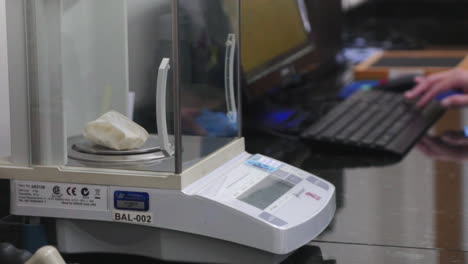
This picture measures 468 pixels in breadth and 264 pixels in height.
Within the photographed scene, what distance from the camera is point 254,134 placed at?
1.62 m

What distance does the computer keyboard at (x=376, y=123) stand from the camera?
147cm

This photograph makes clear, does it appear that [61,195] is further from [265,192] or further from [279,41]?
[279,41]

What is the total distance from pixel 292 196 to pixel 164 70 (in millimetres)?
221

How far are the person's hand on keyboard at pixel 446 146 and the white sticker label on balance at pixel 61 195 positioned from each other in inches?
30.2

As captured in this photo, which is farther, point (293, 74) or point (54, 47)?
point (293, 74)

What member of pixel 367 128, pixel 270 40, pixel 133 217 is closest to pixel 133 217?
pixel 133 217

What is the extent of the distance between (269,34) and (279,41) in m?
0.07

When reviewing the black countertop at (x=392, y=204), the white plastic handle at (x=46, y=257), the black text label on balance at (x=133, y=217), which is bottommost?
the black countertop at (x=392, y=204)

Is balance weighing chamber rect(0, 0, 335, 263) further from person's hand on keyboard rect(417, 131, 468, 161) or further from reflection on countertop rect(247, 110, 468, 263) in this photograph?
person's hand on keyboard rect(417, 131, 468, 161)

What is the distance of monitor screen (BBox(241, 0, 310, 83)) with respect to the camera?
158cm

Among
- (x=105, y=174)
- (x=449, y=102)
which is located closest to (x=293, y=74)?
(x=449, y=102)

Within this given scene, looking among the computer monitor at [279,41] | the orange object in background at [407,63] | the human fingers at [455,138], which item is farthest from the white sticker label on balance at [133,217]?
the orange object in background at [407,63]

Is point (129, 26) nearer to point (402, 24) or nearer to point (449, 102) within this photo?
point (449, 102)

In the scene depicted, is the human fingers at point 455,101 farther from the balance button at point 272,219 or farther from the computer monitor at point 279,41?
the balance button at point 272,219
